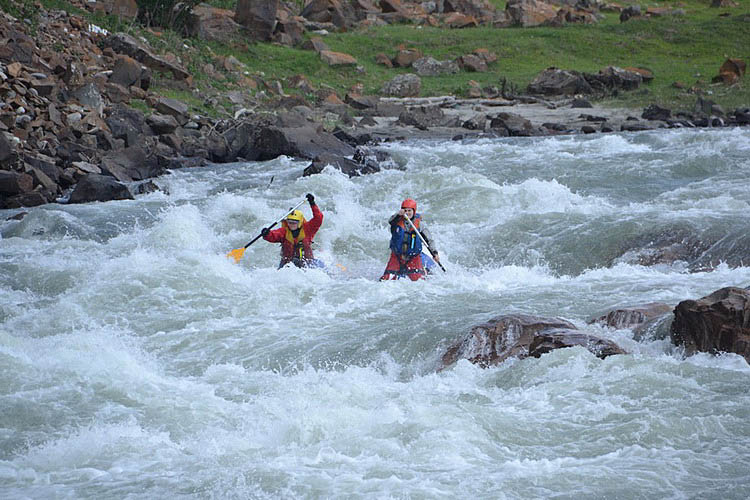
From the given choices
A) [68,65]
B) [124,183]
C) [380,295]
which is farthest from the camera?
[68,65]

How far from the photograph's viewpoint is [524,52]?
3803 cm

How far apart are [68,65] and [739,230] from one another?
16.1m

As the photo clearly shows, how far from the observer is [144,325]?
1034 centimetres

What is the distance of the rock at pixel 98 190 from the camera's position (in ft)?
54.9

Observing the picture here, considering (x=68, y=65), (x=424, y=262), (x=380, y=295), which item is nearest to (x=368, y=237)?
(x=424, y=262)

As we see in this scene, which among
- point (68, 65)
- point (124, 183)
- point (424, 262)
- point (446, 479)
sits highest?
point (68, 65)

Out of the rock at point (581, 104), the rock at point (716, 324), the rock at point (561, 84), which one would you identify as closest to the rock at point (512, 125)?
the rock at point (581, 104)

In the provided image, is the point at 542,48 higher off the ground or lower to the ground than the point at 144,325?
higher

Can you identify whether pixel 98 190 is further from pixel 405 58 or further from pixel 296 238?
pixel 405 58

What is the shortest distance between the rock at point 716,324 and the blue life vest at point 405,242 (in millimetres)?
4313

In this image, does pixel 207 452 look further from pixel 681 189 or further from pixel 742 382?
pixel 681 189

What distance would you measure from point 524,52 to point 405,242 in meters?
27.7

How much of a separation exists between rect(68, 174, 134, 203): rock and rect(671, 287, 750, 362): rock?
11649 millimetres

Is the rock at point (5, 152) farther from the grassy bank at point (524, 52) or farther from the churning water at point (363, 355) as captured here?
the grassy bank at point (524, 52)
